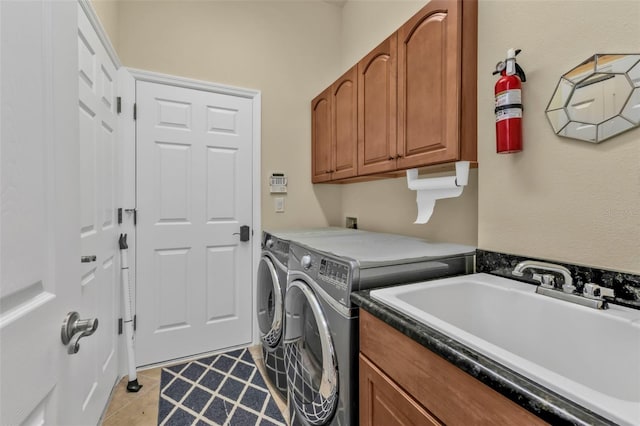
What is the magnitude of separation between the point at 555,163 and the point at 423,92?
64cm

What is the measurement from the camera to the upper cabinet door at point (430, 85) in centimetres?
129

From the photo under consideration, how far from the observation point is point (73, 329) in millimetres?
629

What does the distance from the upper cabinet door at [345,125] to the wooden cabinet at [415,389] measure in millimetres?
1254

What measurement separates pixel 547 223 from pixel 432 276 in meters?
0.47

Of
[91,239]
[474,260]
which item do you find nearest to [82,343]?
[91,239]

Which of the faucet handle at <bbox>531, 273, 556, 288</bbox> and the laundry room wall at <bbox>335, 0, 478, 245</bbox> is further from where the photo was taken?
the laundry room wall at <bbox>335, 0, 478, 245</bbox>

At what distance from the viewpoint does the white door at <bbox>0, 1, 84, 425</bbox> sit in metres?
0.45

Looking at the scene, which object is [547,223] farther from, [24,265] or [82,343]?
[82,343]


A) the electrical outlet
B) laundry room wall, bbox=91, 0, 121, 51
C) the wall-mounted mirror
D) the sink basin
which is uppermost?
laundry room wall, bbox=91, 0, 121, 51

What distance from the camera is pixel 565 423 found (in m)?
0.49

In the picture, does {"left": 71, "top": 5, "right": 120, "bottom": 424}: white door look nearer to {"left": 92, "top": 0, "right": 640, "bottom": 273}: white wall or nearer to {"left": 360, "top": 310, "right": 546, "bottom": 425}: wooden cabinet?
{"left": 92, "top": 0, "right": 640, "bottom": 273}: white wall

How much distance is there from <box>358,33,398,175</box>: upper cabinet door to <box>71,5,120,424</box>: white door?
1.41 meters

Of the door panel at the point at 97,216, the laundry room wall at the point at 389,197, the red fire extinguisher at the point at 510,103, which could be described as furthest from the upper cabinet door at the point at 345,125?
the door panel at the point at 97,216

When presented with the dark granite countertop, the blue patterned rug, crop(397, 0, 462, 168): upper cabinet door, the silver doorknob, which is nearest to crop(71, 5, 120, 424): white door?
the blue patterned rug
